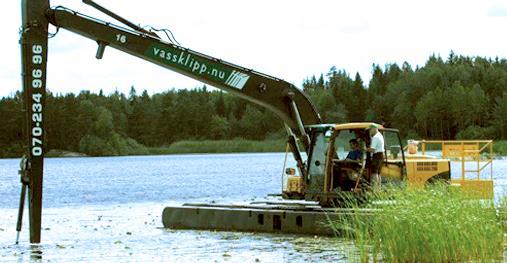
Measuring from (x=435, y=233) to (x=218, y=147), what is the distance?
15249 centimetres

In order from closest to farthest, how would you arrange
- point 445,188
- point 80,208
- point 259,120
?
point 445,188 < point 80,208 < point 259,120

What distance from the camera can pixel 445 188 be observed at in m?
16.7

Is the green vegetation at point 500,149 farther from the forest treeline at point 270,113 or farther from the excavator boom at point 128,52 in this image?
the excavator boom at point 128,52

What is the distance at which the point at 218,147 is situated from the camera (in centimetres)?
16725

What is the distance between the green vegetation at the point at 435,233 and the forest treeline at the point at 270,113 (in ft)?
416

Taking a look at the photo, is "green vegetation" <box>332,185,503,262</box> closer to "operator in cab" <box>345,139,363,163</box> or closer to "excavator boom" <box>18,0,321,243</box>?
"operator in cab" <box>345,139,363,163</box>

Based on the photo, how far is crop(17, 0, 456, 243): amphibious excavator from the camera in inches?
797

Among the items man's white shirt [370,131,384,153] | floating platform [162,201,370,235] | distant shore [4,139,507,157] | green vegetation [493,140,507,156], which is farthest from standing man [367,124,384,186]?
→ distant shore [4,139,507,157]

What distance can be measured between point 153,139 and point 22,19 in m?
160

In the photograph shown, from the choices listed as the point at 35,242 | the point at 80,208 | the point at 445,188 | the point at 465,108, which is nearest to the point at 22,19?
the point at 35,242

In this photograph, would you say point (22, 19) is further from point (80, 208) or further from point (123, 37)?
point (80, 208)

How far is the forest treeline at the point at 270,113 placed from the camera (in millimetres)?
150500

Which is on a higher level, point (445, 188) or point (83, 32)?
point (83, 32)

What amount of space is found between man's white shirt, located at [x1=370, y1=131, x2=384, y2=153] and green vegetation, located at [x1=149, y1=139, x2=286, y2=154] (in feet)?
407
